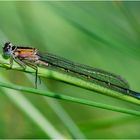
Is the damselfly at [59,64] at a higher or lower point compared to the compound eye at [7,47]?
lower

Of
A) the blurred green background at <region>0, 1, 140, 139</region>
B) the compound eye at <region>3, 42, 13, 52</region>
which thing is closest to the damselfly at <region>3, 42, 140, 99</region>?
the compound eye at <region>3, 42, 13, 52</region>

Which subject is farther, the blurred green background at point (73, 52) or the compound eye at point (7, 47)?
the compound eye at point (7, 47)

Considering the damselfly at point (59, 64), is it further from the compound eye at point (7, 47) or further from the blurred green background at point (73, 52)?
the blurred green background at point (73, 52)

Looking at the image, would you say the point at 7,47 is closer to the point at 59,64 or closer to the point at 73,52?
the point at 59,64

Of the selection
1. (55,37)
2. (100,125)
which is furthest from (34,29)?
(100,125)

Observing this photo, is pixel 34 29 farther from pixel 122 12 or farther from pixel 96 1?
pixel 122 12

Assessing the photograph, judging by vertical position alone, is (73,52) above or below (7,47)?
above

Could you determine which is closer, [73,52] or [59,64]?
[59,64]

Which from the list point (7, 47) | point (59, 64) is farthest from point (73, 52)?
point (7, 47)

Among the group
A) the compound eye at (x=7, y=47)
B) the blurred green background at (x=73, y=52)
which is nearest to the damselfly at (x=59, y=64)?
the compound eye at (x=7, y=47)
